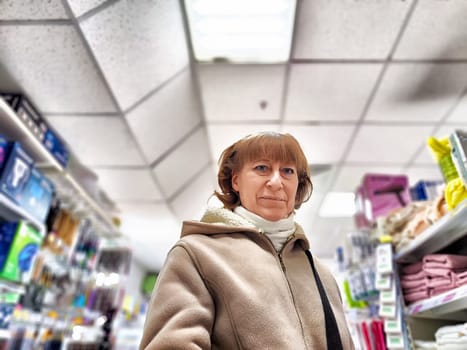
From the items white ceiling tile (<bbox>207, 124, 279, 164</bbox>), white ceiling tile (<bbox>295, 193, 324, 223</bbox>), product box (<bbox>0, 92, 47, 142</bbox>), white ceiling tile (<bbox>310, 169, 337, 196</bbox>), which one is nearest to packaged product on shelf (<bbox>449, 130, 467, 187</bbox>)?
white ceiling tile (<bbox>207, 124, 279, 164</bbox>)

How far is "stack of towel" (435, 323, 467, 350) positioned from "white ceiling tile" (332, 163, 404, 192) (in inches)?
85.6

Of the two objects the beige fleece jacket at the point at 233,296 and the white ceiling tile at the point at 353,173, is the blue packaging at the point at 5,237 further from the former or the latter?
the white ceiling tile at the point at 353,173

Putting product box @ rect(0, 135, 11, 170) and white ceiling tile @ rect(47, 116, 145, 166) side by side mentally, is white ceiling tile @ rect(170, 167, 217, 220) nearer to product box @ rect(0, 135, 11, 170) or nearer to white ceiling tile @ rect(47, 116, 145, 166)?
white ceiling tile @ rect(47, 116, 145, 166)

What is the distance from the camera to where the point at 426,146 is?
3.08 m

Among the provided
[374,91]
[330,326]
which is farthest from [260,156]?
[374,91]

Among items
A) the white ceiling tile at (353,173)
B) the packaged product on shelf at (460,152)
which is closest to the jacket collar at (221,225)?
the packaged product on shelf at (460,152)

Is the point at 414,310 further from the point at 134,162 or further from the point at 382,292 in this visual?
the point at 134,162

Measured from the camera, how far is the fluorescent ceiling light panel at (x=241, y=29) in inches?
75.0

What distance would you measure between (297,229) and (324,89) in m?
1.65

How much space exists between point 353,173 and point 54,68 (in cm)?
287

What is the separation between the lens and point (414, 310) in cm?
162

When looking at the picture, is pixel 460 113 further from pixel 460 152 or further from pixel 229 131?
pixel 229 131

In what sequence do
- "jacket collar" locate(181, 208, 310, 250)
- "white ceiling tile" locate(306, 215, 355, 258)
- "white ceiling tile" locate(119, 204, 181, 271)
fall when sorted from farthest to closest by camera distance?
"white ceiling tile" locate(306, 215, 355, 258), "white ceiling tile" locate(119, 204, 181, 271), "jacket collar" locate(181, 208, 310, 250)

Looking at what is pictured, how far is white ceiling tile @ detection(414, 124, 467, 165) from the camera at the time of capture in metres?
2.79
